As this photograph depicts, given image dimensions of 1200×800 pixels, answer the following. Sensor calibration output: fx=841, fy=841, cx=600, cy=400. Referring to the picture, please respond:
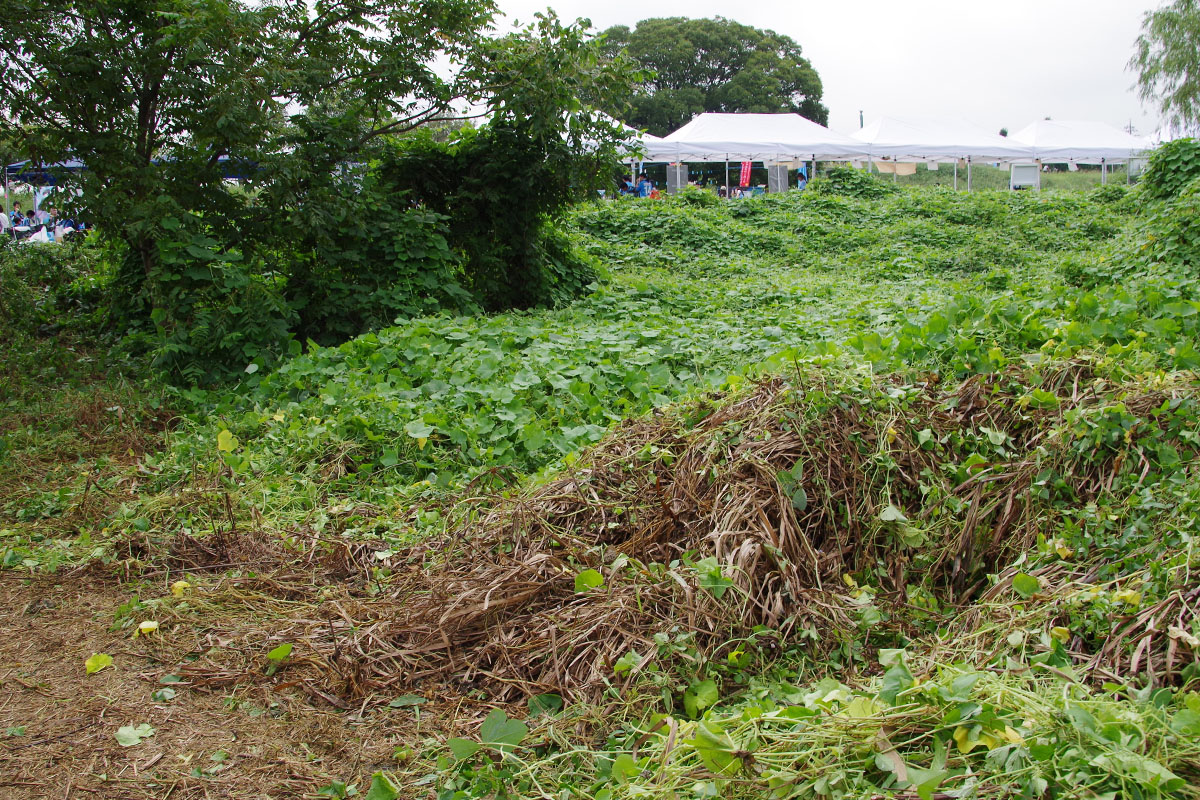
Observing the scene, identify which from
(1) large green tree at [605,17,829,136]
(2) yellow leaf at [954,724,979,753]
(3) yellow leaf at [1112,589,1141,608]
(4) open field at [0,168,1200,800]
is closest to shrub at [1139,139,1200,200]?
(4) open field at [0,168,1200,800]

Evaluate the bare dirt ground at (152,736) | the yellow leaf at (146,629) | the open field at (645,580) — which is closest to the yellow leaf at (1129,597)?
the open field at (645,580)

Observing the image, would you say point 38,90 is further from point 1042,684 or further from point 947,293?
point 947,293

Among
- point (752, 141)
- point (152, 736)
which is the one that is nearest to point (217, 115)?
point (152, 736)

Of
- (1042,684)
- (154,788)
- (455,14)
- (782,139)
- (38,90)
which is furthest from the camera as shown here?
(782,139)

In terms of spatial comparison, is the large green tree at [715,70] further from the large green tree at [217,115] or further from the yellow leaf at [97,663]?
the yellow leaf at [97,663]

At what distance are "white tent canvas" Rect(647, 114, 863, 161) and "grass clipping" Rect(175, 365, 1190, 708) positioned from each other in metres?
16.0

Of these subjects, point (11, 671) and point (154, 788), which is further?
point (11, 671)

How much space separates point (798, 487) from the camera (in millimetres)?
2848

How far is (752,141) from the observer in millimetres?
19688

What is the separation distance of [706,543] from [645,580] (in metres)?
0.24

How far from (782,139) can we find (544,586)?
19389mm

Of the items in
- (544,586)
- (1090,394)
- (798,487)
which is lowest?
(544,586)

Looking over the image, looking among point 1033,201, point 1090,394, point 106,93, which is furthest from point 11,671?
point 1033,201

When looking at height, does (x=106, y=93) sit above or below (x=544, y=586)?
above
